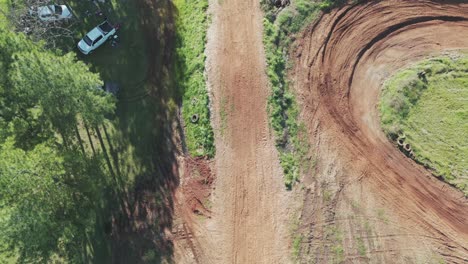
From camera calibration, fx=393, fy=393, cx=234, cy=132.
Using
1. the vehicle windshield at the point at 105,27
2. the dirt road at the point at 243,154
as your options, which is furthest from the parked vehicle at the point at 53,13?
the dirt road at the point at 243,154

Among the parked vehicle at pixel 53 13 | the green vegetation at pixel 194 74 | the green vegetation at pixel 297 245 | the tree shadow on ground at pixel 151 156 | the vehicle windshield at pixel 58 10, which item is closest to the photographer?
the green vegetation at pixel 297 245

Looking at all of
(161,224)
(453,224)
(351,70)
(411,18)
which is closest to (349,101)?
(351,70)

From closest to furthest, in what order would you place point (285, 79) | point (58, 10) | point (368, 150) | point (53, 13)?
point (368, 150) < point (285, 79) < point (53, 13) < point (58, 10)

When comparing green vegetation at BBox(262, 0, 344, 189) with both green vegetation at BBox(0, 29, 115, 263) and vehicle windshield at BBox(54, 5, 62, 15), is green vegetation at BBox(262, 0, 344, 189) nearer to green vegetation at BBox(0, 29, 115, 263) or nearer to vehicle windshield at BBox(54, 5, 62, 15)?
green vegetation at BBox(0, 29, 115, 263)

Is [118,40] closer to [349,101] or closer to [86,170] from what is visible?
[86,170]

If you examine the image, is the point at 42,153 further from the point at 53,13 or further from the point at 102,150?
the point at 53,13

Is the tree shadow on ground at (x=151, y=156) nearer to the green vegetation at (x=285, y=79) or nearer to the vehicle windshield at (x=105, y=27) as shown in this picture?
the vehicle windshield at (x=105, y=27)

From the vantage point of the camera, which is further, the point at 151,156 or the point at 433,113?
the point at 151,156

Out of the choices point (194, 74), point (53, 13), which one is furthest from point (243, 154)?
point (53, 13)
